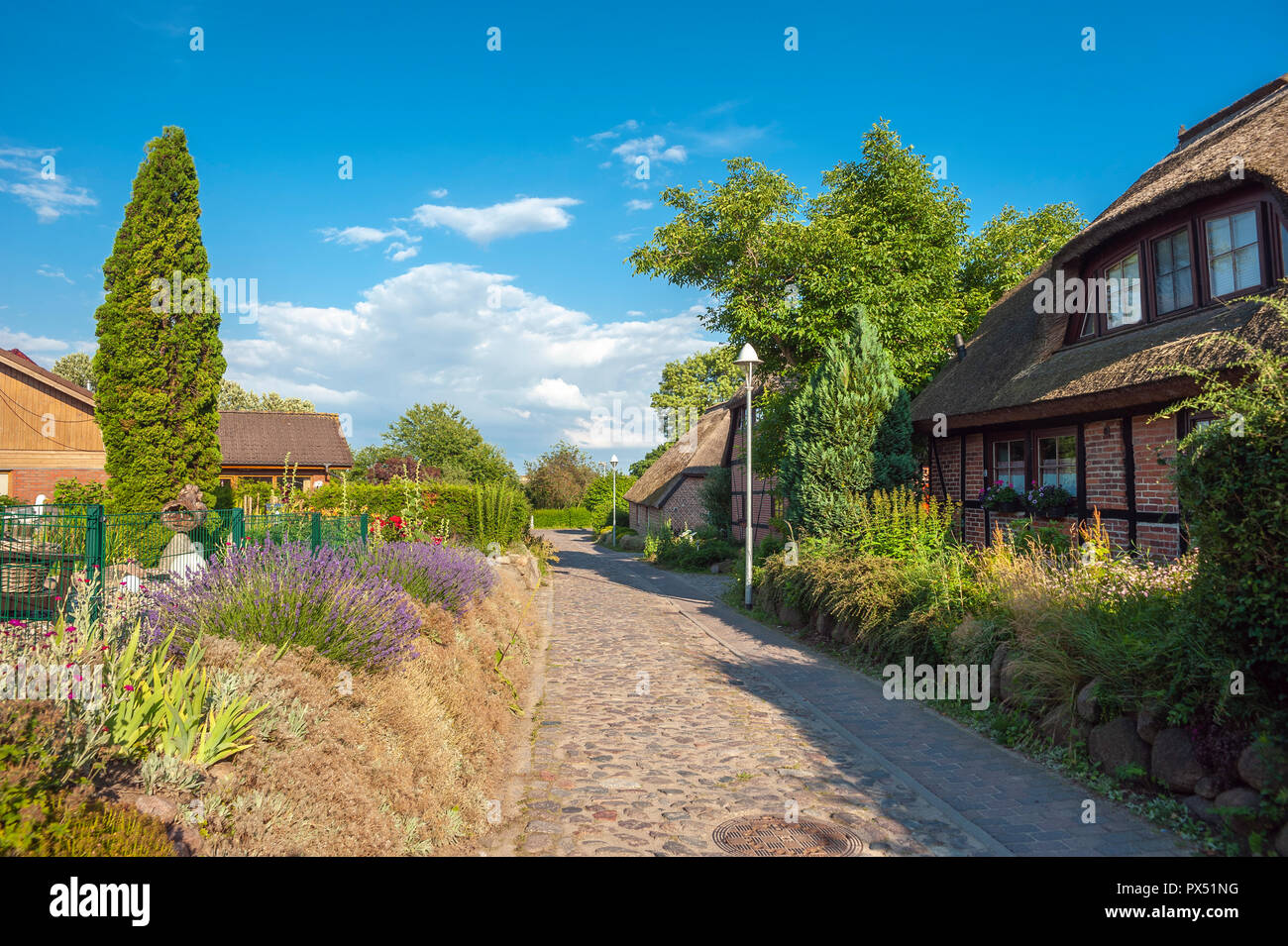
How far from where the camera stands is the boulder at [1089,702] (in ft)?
17.8

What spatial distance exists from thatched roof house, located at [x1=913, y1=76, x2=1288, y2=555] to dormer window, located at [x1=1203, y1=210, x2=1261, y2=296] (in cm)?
2

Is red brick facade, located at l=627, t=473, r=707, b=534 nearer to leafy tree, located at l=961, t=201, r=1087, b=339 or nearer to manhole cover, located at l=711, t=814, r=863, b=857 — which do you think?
leafy tree, located at l=961, t=201, r=1087, b=339

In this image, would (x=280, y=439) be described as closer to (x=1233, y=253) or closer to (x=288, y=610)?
(x=288, y=610)

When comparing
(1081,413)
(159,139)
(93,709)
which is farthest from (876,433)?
(159,139)

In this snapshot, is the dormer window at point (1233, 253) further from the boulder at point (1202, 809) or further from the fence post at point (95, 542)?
the fence post at point (95, 542)

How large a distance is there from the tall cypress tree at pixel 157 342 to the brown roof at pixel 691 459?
18277 mm

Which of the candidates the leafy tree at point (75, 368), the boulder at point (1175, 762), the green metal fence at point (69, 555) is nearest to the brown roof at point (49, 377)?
the green metal fence at point (69, 555)

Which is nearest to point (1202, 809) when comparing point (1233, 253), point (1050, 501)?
point (1050, 501)

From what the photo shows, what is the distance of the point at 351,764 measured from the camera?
3.80 meters

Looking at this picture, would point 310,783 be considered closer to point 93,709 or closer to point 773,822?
point 93,709

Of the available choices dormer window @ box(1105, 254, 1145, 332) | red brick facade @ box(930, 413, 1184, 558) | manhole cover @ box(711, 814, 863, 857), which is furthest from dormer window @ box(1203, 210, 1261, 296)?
manhole cover @ box(711, 814, 863, 857)

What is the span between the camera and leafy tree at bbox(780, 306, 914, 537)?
12.9m

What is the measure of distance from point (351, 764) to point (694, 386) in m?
57.0
